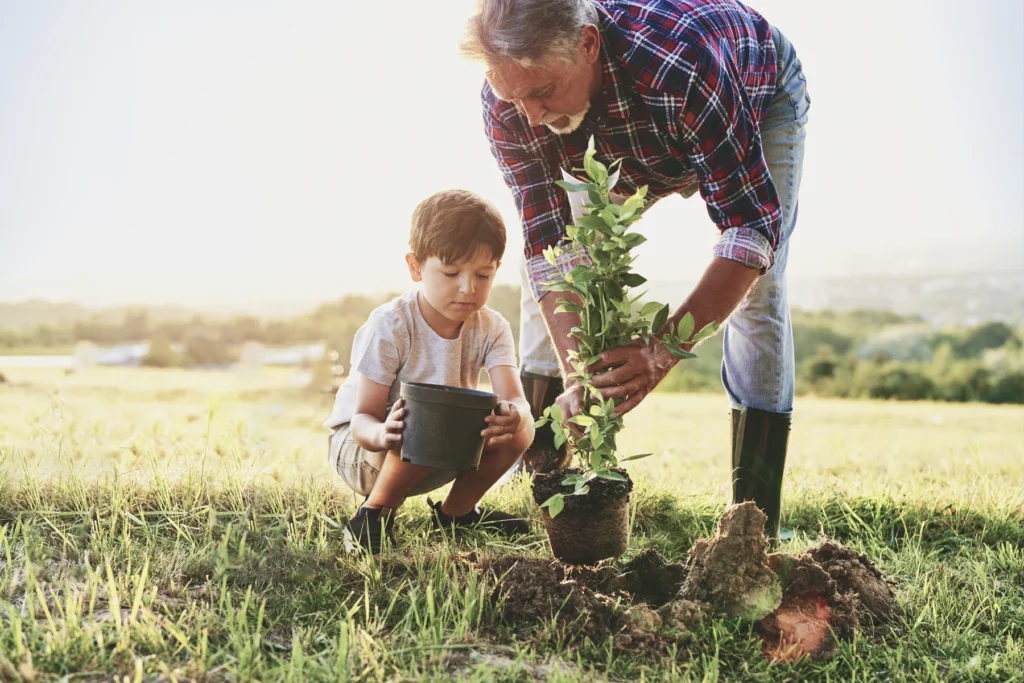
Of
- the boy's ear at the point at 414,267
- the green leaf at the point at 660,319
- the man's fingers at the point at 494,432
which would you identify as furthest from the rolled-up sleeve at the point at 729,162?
the boy's ear at the point at 414,267

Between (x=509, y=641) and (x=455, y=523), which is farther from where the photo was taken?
(x=455, y=523)

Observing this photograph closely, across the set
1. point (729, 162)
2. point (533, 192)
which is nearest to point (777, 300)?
point (729, 162)

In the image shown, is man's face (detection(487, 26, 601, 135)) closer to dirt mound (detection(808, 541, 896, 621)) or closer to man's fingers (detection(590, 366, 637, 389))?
man's fingers (detection(590, 366, 637, 389))

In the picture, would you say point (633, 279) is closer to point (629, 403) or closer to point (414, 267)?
point (629, 403)

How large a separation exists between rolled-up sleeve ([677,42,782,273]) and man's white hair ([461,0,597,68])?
38 centimetres

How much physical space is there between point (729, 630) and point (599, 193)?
3.89ft

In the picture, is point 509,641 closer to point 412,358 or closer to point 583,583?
point 583,583

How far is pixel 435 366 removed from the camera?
9.10 ft

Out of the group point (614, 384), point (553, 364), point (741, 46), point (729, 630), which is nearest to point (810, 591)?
point (729, 630)

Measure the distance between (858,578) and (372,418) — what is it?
4.92 feet

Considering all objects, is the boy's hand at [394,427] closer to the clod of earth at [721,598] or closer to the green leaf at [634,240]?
the clod of earth at [721,598]

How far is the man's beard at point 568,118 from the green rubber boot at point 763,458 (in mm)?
1224

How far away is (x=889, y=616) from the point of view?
93.7 inches

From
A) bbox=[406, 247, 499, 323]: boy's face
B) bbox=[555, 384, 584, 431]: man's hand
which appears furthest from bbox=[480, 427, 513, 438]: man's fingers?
bbox=[406, 247, 499, 323]: boy's face
